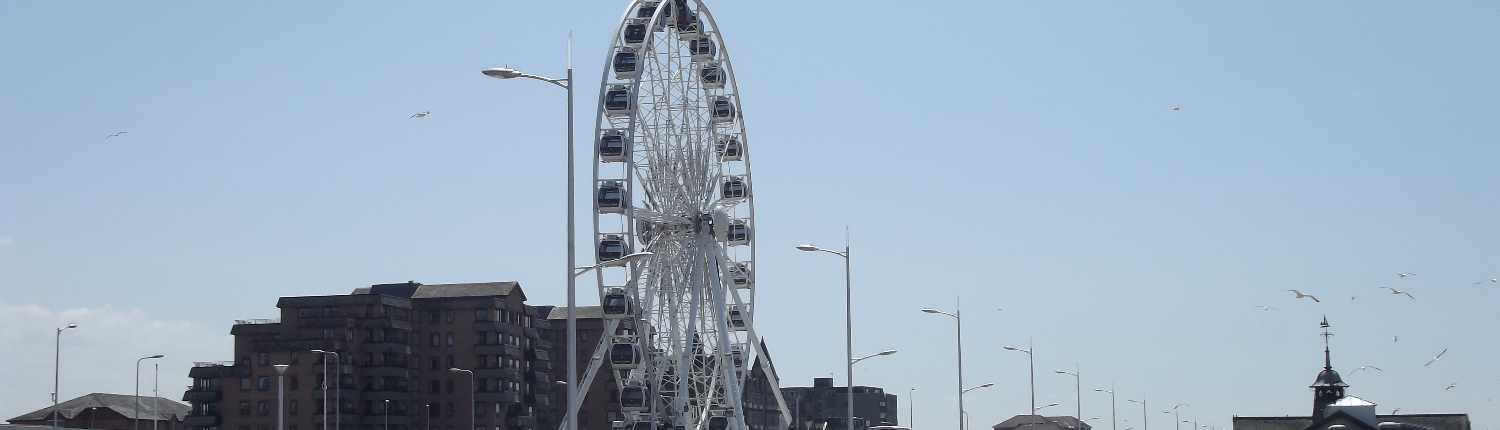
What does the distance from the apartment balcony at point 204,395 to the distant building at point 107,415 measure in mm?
15169

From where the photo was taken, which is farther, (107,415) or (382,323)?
(107,415)

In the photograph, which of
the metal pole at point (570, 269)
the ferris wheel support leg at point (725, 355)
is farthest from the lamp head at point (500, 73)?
the ferris wheel support leg at point (725, 355)

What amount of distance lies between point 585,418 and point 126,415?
4126 cm

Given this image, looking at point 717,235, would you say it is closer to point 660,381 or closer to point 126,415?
point 660,381

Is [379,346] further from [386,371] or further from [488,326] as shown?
[488,326]

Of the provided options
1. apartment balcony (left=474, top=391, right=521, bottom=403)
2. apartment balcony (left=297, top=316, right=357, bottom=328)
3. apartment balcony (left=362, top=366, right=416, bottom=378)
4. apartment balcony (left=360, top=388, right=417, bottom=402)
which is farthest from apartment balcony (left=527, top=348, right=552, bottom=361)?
apartment balcony (left=297, top=316, right=357, bottom=328)

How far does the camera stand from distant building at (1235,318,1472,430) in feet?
329

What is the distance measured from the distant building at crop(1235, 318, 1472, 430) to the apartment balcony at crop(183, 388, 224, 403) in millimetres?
77706

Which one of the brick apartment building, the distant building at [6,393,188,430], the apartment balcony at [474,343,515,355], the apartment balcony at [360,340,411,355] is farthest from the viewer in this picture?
the distant building at [6,393,188,430]

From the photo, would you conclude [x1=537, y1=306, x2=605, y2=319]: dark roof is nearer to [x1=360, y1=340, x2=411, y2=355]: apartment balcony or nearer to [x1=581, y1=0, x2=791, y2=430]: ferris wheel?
[x1=360, y1=340, x2=411, y2=355]: apartment balcony

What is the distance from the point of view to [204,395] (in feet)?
462

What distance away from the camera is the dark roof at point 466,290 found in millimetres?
151625

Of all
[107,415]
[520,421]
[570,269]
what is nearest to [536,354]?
[520,421]

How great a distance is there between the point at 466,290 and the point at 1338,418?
7661cm
